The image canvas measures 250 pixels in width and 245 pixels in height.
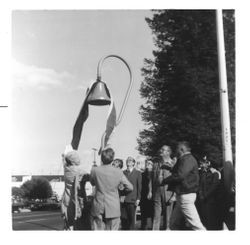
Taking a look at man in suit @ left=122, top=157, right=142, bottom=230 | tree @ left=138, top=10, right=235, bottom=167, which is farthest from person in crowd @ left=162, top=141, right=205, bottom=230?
tree @ left=138, top=10, right=235, bottom=167

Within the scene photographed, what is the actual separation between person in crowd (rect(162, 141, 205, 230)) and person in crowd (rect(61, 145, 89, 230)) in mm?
1101

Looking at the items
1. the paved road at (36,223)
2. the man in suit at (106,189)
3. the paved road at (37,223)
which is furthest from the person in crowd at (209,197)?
the paved road at (36,223)

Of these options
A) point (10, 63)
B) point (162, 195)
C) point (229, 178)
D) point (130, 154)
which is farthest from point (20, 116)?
point (229, 178)

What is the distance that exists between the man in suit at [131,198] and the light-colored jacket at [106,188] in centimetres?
122

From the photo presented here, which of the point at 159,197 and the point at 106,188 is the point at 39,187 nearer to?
the point at 159,197

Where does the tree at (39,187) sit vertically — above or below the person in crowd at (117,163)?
below

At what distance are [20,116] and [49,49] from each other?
1.19 meters

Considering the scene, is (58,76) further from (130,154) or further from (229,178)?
(229,178)

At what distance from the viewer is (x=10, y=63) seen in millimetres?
7246

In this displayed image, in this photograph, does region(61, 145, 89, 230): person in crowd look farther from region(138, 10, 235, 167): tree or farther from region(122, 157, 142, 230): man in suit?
region(138, 10, 235, 167): tree

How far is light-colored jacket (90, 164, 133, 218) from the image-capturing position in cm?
603

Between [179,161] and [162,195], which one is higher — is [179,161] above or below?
above

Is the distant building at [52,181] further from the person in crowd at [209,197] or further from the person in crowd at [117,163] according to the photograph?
the person in crowd at [209,197]

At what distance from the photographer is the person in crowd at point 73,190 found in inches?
243
